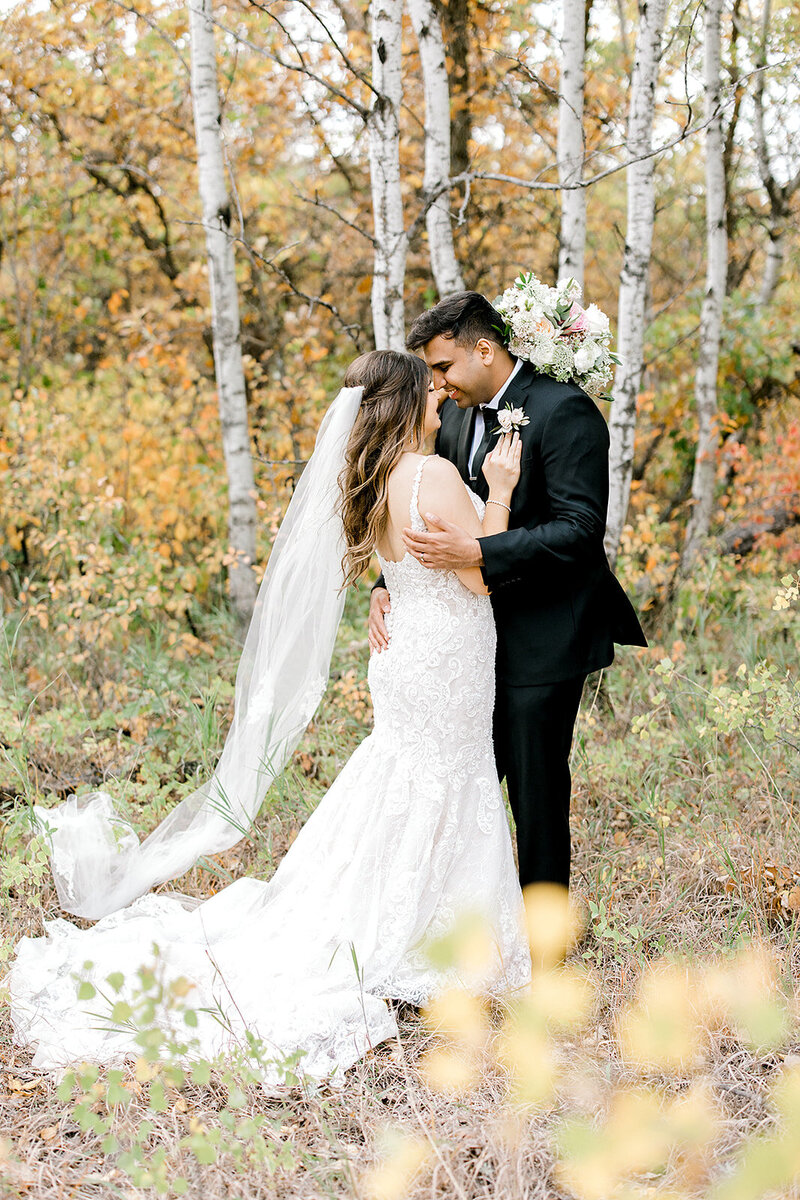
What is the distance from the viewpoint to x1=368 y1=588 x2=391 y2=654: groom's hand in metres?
3.22

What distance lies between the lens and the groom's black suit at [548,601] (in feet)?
9.27

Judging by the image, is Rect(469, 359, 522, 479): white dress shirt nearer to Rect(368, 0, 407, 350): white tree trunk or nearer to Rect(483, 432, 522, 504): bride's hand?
Rect(483, 432, 522, 504): bride's hand

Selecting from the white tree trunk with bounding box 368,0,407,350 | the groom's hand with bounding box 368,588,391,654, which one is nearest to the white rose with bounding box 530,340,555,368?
the groom's hand with bounding box 368,588,391,654

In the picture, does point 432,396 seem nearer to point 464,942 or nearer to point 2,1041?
point 464,942

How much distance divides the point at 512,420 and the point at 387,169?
2.06 metres

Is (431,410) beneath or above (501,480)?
above

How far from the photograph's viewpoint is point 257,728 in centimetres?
350

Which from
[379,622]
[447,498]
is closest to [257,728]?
[379,622]

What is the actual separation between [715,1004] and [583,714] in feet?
6.59

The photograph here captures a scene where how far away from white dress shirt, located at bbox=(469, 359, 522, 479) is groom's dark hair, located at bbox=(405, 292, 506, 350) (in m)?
0.11

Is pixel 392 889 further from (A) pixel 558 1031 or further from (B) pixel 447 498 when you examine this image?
(B) pixel 447 498

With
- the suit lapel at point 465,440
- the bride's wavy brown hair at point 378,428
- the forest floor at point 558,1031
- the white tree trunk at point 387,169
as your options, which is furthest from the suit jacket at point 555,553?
the white tree trunk at point 387,169

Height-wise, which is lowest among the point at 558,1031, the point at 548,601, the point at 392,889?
the point at 558,1031

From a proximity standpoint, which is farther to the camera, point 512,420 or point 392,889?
point 392,889
